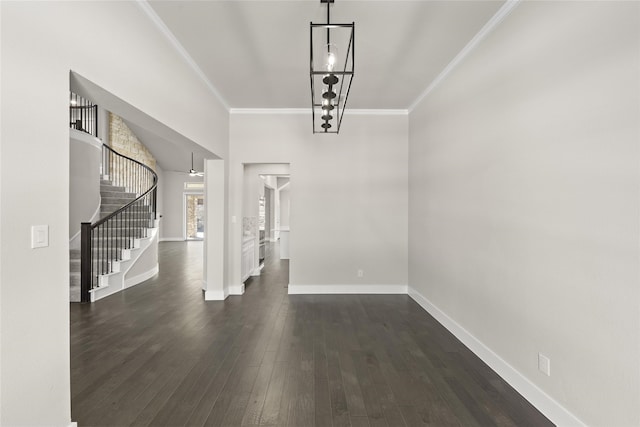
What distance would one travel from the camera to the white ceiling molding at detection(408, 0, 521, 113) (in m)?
2.31

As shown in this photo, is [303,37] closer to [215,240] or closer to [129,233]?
[215,240]

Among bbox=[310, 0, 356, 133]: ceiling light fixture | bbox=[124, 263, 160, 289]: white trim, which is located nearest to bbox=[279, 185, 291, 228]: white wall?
bbox=[124, 263, 160, 289]: white trim

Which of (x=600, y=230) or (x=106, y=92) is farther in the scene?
(x=106, y=92)

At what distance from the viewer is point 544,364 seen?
1.98 meters

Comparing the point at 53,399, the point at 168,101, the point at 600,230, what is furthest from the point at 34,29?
the point at 600,230

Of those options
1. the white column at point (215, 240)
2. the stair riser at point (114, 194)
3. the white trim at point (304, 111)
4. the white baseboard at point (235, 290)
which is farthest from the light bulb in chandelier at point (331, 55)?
the stair riser at point (114, 194)

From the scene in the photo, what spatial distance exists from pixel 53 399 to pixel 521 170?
337 centimetres

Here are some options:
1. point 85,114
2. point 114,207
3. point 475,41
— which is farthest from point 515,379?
point 85,114

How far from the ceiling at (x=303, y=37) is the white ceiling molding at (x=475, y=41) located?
1.9 inches

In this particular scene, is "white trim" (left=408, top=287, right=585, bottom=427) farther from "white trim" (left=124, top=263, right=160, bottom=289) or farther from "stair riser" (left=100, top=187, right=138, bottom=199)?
"stair riser" (left=100, top=187, right=138, bottom=199)

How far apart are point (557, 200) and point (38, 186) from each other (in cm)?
305

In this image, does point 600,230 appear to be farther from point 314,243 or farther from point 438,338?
point 314,243

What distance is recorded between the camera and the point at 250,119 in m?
4.69

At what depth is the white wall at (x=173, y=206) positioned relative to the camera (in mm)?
13164
